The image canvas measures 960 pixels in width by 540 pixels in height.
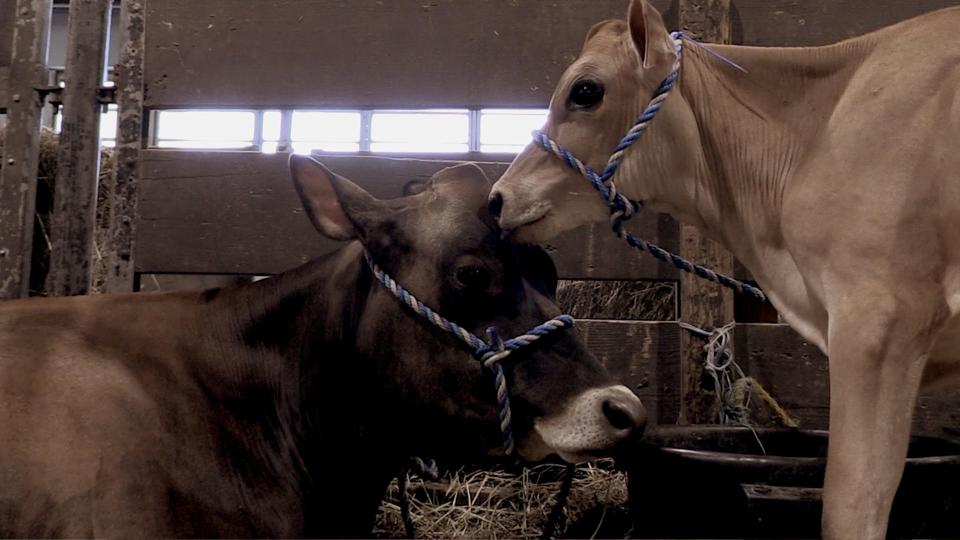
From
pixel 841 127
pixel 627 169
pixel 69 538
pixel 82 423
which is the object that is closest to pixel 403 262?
pixel 627 169

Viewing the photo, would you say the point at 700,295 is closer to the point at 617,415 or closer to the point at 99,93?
the point at 617,415

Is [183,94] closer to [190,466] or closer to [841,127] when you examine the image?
[190,466]

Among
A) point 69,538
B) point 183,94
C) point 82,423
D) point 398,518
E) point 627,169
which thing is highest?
point 183,94

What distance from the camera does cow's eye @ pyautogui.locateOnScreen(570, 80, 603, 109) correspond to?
215cm

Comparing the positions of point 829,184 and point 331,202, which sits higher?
point 829,184

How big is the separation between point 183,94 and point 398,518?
6.17 ft

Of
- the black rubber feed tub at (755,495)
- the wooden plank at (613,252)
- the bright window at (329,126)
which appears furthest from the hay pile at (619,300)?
the bright window at (329,126)

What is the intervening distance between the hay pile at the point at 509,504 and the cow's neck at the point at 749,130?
1.21 metres

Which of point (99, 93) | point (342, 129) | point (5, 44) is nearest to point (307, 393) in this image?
point (99, 93)

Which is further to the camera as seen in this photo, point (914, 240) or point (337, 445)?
point (337, 445)

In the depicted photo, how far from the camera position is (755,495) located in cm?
197

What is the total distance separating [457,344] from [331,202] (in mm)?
507

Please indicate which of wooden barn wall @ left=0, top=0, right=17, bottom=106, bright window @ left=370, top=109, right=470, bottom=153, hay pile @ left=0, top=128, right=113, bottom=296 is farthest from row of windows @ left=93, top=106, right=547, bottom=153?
wooden barn wall @ left=0, top=0, right=17, bottom=106

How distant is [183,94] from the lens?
3320 mm
